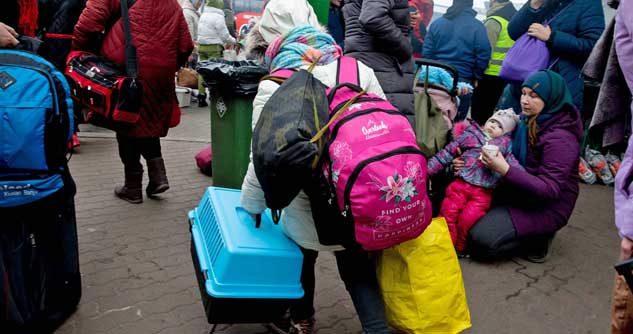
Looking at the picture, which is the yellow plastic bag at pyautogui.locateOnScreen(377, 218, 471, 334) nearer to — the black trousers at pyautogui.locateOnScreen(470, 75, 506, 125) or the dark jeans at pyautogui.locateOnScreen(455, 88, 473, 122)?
the dark jeans at pyautogui.locateOnScreen(455, 88, 473, 122)

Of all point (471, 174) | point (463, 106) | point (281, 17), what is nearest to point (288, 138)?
point (281, 17)

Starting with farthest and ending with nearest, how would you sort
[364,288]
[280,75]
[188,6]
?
[188,6]
[364,288]
[280,75]

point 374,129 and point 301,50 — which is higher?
point 301,50

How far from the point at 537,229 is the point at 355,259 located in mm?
2013

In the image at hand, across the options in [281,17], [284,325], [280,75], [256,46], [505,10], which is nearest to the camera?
[280,75]

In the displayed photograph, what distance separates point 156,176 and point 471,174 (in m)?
2.59

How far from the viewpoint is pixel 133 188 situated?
14.2 ft

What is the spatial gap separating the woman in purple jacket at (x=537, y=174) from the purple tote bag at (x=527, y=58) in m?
0.82

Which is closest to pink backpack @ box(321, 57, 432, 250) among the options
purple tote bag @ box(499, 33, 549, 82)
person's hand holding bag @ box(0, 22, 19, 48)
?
person's hand holding bag @ box(0, 22, 19, 48)

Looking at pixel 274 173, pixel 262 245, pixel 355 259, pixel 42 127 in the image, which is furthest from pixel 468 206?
pixel 42 127

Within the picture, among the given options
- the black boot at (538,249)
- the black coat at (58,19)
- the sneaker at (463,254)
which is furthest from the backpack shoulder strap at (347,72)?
the black coat at (58,19)

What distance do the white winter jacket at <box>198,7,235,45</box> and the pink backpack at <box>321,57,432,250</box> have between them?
7.86m

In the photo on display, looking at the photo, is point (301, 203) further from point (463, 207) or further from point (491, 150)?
point (463, 207)

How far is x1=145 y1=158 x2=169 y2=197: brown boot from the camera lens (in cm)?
435
